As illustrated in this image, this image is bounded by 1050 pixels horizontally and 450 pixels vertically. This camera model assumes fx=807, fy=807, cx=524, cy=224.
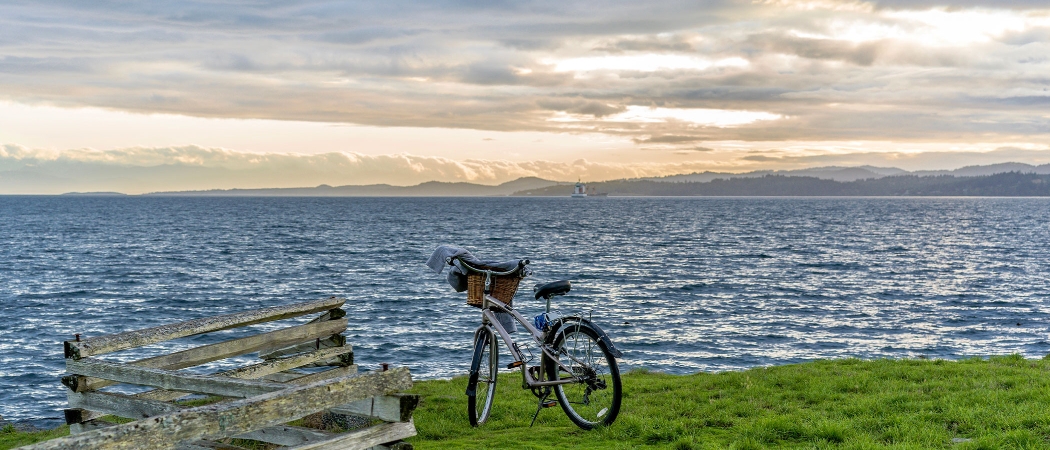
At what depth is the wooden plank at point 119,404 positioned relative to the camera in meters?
6.97

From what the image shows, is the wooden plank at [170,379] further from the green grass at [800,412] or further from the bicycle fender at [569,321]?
the bicycle fender at [569,321]

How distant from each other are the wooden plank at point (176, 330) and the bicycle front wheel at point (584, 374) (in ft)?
11.9

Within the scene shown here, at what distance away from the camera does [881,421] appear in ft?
30.3

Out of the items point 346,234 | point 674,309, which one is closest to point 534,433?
point 674,309

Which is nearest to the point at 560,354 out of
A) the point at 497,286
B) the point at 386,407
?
the point at 497,286

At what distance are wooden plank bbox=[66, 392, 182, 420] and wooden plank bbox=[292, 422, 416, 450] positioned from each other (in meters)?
1.39

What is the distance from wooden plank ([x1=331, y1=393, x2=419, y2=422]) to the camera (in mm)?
6742

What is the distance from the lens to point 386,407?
22.2ft

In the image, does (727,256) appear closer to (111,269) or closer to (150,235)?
(111,269)

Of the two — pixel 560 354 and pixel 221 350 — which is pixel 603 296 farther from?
pixel 221 350

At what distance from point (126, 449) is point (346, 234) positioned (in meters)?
93.7

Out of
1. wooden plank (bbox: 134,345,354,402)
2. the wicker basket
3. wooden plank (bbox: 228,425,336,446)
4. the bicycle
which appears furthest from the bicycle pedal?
wooden plank (bbox: 228,425,336,446)

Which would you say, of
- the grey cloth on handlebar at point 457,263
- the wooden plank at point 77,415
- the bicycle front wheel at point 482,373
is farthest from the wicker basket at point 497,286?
the wooden plank at point 77,415

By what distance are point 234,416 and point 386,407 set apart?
5.09ft
